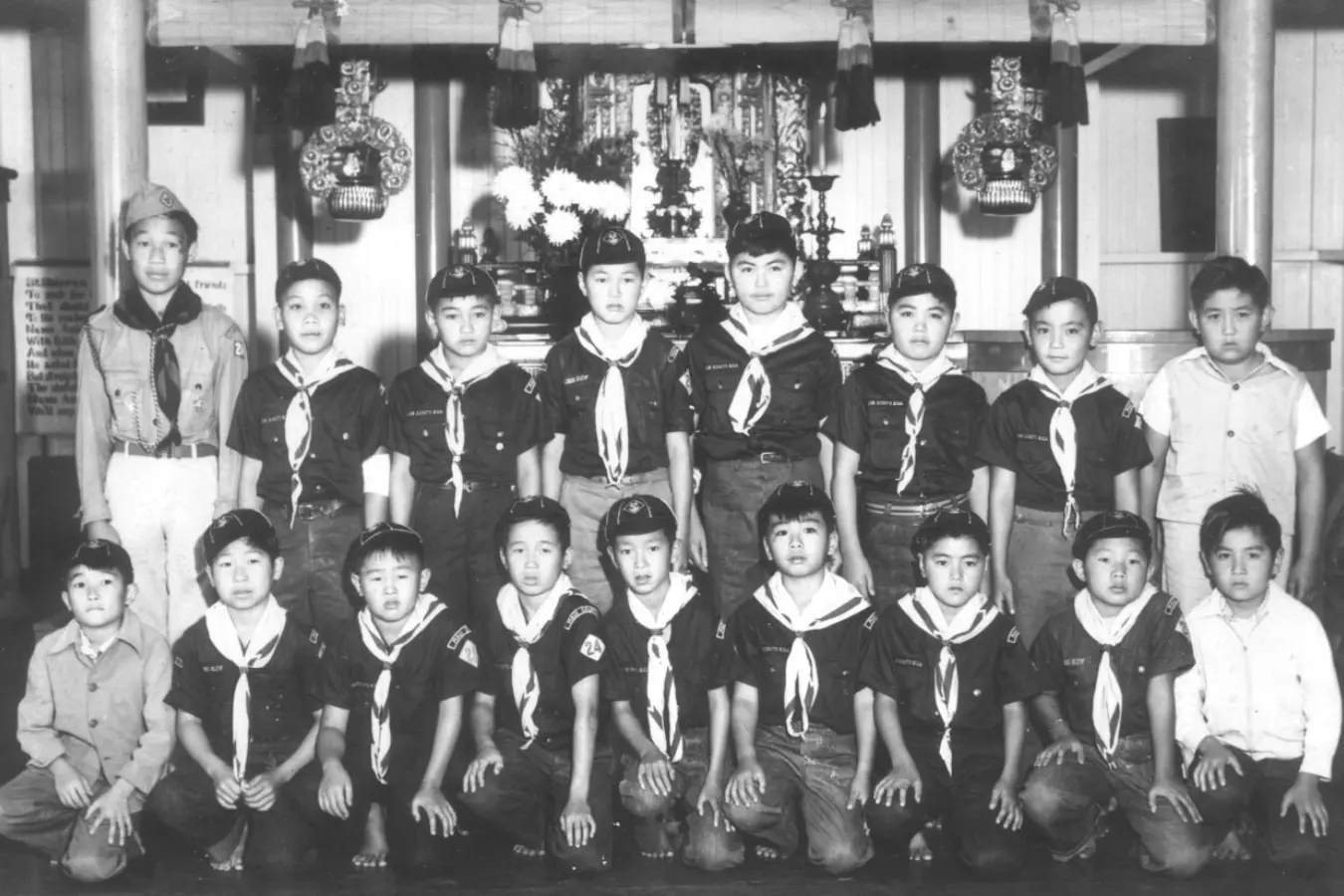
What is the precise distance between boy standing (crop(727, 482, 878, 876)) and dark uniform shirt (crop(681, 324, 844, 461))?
1.56ft

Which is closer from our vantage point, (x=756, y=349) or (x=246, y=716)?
(x=246, y=716)

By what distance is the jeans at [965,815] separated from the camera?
13.5 ft

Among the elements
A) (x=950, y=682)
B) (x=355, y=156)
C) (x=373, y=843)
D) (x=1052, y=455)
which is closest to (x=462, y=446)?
(x=373, y=843)

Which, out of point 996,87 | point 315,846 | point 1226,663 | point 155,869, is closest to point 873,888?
point 1226,663

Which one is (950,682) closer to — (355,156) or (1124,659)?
(1124,659)

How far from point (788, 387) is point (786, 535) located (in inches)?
27.9

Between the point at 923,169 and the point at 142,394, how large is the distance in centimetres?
561

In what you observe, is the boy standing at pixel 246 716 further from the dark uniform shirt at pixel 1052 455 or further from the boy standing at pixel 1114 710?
the dark uniform shirt at pixel 1052 455

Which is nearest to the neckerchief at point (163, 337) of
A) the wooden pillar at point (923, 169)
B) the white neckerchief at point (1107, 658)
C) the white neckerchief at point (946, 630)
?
the white neckerchief at point (946, 630)

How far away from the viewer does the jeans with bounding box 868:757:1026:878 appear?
13.5 feet

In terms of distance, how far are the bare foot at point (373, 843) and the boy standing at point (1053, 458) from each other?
2113 millimetres

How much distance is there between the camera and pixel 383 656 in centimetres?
440

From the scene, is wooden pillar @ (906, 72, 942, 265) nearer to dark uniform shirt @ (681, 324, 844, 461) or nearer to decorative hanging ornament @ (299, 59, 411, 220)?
decorative hanging ornament @ (299, 59, 411, 220)

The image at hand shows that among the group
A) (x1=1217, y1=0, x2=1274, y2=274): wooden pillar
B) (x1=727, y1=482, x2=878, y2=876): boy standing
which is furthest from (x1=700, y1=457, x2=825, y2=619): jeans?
(x1=1217, y1=0, x2=1274, y2=274): wooden pillar
